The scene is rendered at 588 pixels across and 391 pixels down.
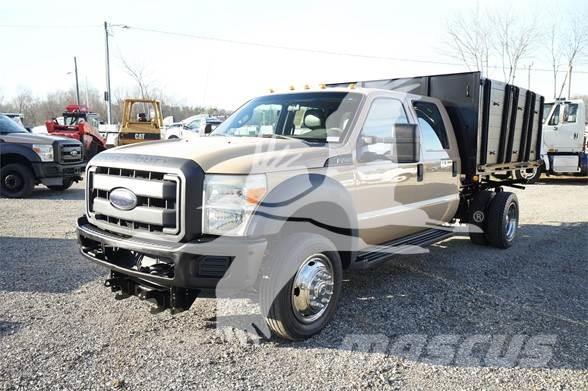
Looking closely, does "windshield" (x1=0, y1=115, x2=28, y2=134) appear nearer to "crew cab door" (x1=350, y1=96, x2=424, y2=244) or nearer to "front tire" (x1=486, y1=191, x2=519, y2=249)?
"crew cab door" (x1=350, y1=96, x2=424, y2=244)

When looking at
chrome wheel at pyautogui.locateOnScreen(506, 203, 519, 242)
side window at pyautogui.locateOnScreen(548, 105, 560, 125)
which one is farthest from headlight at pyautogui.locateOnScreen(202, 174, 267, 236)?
side window at pyautogui.locateOnScreen(548, 105, 560, 125)

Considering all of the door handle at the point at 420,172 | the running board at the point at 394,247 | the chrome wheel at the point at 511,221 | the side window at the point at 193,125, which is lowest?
the chrome wheel at the point at 511,221

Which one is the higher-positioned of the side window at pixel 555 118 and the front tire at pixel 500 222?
the side window at pixel 555 118

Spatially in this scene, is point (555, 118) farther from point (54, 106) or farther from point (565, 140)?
point (54, 106)

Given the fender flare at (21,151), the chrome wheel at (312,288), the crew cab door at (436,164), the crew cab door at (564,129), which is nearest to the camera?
the chrome wheel at (312,288)

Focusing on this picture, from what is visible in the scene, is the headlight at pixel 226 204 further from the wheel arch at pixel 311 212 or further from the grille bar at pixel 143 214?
the grille bar at pixel 143 214

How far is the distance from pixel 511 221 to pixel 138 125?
529 inches

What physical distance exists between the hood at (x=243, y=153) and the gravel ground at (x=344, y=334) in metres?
1.32

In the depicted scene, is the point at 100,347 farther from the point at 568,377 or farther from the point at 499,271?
the point at 499,271

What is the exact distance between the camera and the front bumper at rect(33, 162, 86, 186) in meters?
10.6

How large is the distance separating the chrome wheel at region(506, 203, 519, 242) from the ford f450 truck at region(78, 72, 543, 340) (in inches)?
61.7

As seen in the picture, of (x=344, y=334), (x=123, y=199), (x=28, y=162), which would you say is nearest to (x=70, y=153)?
(x=28, y=162)

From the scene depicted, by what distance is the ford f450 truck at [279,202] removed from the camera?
3.35 meters

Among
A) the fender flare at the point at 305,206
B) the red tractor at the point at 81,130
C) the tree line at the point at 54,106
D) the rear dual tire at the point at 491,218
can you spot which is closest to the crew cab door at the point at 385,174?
the fender flare at the point at 305,206
